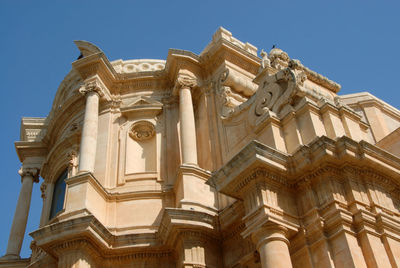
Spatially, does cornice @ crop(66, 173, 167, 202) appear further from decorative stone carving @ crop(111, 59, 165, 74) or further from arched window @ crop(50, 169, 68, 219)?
decorative stone carving @ crop(111, 59, 165, 74)

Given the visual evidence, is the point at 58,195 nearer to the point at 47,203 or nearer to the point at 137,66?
the point at 47,203

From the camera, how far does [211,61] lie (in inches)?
663

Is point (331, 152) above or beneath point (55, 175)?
beneath

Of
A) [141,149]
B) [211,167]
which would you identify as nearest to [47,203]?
[141,149]

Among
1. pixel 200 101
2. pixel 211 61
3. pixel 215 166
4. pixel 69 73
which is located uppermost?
pixel 69 73

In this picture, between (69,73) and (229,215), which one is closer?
(229,215)

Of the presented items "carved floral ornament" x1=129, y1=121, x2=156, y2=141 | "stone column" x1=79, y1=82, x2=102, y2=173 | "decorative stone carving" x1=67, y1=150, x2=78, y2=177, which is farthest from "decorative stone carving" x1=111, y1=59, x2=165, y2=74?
"decorative stone carving" x1=67, y1=150, x2=78, y2=177

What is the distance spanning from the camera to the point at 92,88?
16203mm

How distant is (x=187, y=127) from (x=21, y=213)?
7.74 metres

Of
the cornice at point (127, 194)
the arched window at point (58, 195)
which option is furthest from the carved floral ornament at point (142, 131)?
the arched window at point (58, 195)

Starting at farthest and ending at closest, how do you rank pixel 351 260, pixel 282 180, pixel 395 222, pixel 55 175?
pixel 55 175 → pixel 282 180 → pixel 395 222 → pixel 351 260

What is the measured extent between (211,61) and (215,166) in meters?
4.25

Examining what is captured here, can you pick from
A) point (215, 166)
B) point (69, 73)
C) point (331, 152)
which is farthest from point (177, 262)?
point (69, 73)

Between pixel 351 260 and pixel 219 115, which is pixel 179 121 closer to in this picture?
pixel 219 115
